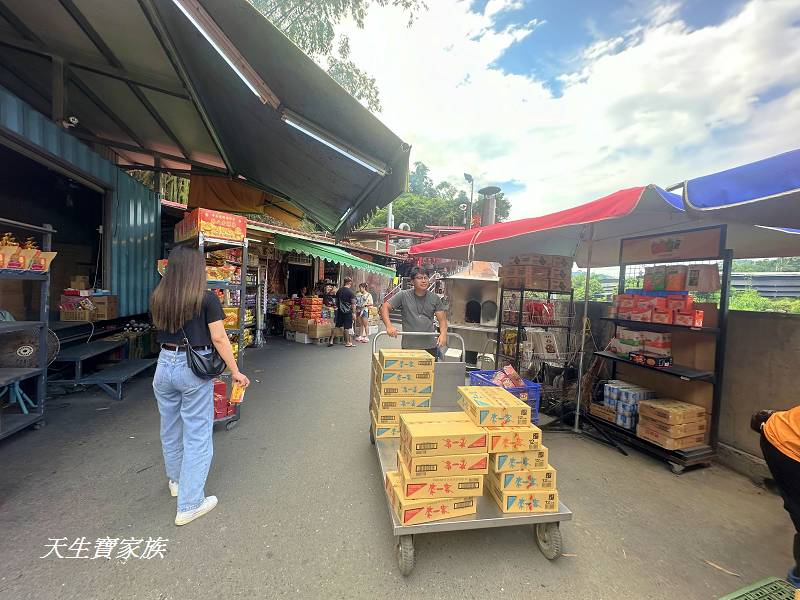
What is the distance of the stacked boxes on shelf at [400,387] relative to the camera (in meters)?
2.98

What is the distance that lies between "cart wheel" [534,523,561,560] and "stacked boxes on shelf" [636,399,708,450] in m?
2.16

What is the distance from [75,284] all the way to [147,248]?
56.9 inches

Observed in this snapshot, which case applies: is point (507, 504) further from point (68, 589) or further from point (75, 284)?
point (75, 284)

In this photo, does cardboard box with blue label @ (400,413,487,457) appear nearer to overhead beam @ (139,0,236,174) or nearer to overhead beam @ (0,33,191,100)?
overhead beam @ (139,0,236,174)

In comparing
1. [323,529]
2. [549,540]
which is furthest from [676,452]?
[323,529]

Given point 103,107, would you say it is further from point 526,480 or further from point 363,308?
point 526,480

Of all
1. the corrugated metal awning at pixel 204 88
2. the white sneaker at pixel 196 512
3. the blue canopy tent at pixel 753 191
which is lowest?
the white sneaker at pixel 196 512

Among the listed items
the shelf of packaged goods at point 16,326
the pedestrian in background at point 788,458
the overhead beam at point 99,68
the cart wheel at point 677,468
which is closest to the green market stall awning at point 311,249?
the overhead beam at point 99,68

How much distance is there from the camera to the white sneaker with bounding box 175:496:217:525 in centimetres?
235

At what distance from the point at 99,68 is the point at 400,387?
19.0ft

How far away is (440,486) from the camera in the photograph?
6.71 ft

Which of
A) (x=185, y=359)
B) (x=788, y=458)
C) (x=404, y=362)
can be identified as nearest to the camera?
(x=788, y=458)

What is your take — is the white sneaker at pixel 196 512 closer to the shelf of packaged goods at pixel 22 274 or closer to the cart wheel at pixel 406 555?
the cart wheel at pixel 406 555

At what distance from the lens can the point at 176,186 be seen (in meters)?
10.9
